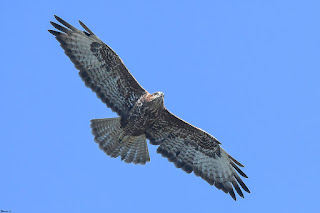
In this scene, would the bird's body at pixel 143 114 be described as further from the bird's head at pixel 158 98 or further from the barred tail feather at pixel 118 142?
the barred tail feather at pixel 118 142

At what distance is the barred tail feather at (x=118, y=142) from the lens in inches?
617

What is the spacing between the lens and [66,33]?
15.0 meters

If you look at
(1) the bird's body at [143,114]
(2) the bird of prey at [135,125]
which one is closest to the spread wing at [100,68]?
(2) the bird of prey at [135,125]

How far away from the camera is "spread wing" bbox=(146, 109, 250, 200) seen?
52.3 ft

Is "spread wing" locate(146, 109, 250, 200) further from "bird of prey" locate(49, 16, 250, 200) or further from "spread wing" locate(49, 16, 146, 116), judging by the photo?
"spread wing" locate(49, 16, 146, 116)

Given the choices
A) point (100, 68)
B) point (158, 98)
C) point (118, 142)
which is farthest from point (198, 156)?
point (100, 68)

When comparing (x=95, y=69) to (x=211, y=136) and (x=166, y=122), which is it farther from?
(x=211, y=136)

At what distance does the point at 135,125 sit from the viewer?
1535cm

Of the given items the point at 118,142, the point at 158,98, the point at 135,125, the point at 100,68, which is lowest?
the point at 118,142

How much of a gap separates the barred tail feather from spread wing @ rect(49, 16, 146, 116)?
0.46 m

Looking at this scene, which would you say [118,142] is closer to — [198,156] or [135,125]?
[135,125]

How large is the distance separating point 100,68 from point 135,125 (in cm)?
167

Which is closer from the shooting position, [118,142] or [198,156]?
[118,142]

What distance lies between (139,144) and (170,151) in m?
0.85
